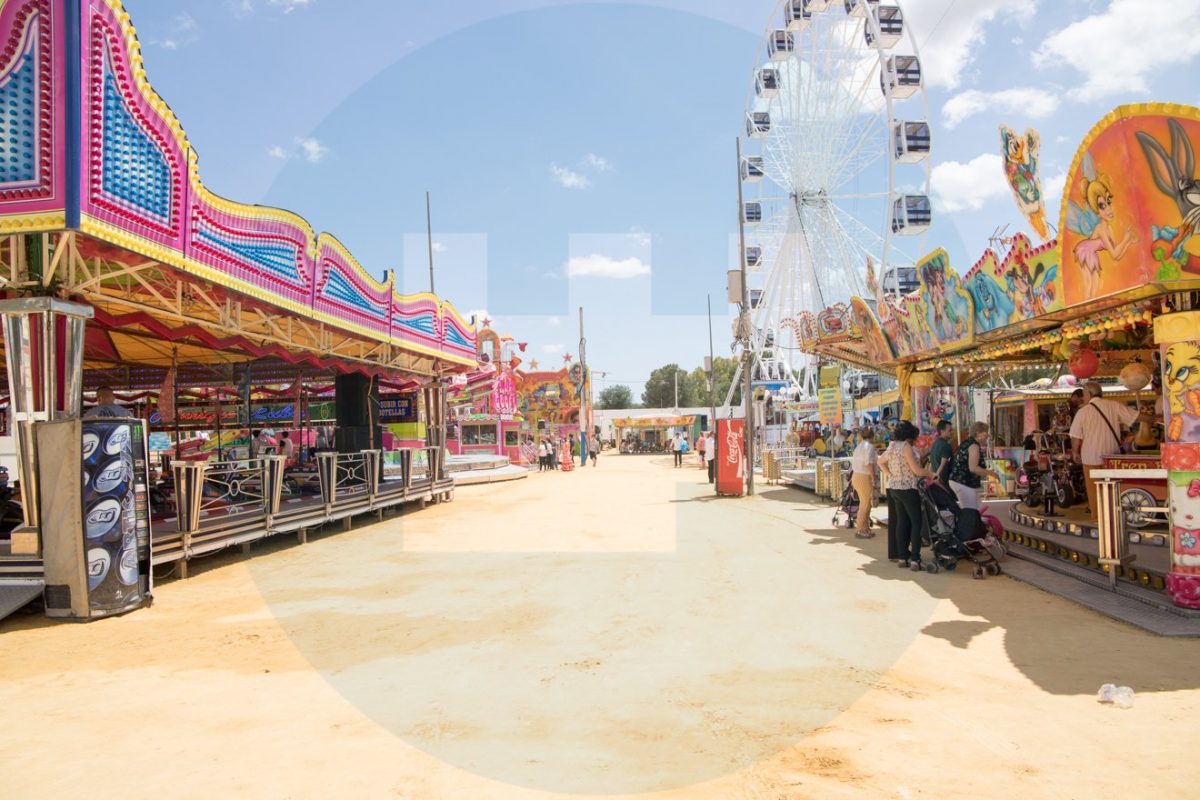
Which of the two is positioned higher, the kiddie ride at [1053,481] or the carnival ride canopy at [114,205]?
the carnival ride canopy at [114,205]

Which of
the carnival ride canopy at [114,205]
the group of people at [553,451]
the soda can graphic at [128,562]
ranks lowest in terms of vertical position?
the group of people at [553,451]

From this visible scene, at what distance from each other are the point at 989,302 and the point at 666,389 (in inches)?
3044

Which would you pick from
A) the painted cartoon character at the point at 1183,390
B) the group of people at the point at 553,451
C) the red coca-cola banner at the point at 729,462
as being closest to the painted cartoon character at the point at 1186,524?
the painted cartoon character at the point at 1183,390

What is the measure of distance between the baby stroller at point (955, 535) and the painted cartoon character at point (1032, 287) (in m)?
1.93

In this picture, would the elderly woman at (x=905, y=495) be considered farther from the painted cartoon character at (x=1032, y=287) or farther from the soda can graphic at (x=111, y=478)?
the soda can graphic at (x=111, y=478)

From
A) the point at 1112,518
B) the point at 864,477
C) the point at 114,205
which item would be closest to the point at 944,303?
the point at 864,477

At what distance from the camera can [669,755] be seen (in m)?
3.26

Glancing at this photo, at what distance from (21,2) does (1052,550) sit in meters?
10.2

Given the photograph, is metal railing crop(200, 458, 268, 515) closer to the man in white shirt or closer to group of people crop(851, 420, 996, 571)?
group of people crop(851, 420, 996, 571)

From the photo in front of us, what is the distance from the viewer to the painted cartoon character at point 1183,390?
5.23 m

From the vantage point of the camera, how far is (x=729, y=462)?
15469 mm

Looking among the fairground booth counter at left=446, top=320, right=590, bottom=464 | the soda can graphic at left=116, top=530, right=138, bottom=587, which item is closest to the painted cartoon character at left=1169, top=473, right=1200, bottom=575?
the soda can graphic at left=116, top=530, right=138, bottom=587

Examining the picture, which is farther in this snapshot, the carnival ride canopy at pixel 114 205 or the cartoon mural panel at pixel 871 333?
the cartoon mural panel at pixel 871 333

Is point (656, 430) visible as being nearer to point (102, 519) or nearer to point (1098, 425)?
point (1098, 425)
